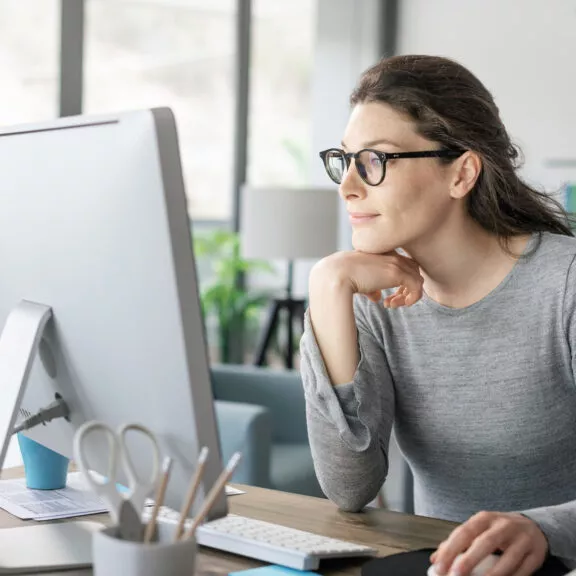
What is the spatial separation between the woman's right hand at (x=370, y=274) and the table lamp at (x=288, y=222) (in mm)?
2682

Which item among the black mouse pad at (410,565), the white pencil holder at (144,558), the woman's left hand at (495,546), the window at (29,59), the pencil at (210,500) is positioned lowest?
the black mouse pad at (410,565)

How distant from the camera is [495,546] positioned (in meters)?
1.09

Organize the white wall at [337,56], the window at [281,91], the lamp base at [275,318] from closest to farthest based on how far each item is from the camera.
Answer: the lamp base at [275,318]
the window at [281,91]
the white wall at [337,56]

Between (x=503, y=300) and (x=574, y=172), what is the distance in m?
3.71

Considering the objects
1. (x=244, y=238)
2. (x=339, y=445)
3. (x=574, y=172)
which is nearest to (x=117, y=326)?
(x=339, y=445)

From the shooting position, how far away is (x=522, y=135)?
17.3 ft

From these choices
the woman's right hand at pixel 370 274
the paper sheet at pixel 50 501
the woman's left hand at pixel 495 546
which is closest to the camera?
the woman's left hand at pixel 495 546

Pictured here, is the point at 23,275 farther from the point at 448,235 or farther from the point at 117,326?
the point at 448,235

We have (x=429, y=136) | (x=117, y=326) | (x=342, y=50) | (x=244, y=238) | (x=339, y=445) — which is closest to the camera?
(x=117, y=326)

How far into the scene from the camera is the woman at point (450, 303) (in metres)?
1.62

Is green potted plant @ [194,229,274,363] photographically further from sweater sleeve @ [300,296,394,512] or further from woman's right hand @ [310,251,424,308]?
sweater sleeve @ [300,296,394,512]

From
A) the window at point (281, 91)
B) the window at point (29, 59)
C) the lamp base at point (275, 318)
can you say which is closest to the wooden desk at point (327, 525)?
the window at point (29, 59)

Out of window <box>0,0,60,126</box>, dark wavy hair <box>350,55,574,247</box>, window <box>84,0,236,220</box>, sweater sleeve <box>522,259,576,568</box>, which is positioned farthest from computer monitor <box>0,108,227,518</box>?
window <box>84,0,236,220</box>

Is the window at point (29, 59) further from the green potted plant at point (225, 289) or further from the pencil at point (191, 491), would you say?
the pencil at point (191, 491)
